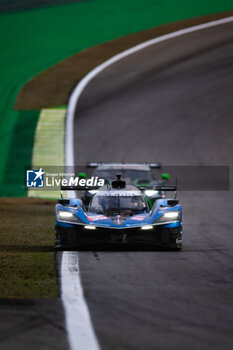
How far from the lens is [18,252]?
40.9 ft

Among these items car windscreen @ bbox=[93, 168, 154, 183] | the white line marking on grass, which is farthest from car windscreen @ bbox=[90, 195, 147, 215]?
car windscreen @ bbox=[93, 168, 154, 183]

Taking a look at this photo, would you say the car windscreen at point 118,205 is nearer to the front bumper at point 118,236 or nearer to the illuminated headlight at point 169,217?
the illuminated headlight at point 169,217

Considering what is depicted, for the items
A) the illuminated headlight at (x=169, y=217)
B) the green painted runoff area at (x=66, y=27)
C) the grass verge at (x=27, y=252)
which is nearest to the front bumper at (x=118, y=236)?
the illuminated headlight at (x=169, y=217)

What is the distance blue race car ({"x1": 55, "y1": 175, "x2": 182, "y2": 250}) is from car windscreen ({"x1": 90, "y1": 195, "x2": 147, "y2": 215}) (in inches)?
0.8

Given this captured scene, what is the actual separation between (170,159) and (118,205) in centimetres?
1631

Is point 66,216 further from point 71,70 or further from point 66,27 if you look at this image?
point 66,27

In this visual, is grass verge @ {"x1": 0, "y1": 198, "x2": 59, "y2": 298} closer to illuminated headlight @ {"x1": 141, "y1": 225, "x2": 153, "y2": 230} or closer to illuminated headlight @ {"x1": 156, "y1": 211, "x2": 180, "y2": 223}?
illuminated headlight @ {"x1": 141, "y1": 225, "x2": 153, "y2": 230}

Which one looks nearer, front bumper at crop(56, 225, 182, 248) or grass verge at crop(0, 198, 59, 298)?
grass verge at crop(0, 198, 59, 298)

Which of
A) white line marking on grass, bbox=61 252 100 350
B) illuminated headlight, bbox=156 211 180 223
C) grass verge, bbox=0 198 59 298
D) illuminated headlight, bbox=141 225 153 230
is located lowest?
white line marking on grass, bbox=61 252 100 350

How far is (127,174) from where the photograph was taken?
22.1 meters

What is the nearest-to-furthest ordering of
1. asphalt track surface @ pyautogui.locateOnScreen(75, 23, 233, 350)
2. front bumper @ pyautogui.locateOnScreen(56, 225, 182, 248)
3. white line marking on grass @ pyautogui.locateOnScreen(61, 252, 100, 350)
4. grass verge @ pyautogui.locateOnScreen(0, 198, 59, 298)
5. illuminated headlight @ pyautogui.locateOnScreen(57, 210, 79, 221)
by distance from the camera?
white line marking on grass @ pyautogui.locateOnScreen(61, 252, 100, 350) < asphalt track surface @ pyautogui.locateOnScreen(75, 23, 233, 350) < grass verge @ pyautogui.locateOnScreen(0, 198, 59, 298) < front bumper @ pyautogui.locateOnScreen(56, 225, 182, 248) < illuminated headlight @ pyautogui.locateOnScreen(57, 210, 79, 221)

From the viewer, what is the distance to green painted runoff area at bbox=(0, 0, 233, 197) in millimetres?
43531

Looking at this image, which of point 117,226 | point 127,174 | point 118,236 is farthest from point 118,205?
point 127,174

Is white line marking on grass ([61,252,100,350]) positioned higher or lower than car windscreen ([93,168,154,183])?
lower
